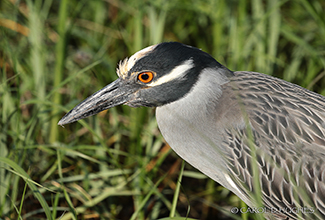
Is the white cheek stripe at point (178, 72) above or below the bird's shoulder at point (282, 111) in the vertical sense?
above

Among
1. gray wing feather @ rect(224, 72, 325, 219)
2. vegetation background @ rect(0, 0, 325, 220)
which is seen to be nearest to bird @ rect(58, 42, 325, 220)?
gray wing feather @ rect(224, 72, 325, 219)

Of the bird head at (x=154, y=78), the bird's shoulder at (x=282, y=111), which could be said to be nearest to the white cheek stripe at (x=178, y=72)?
the bird head at (x=154, y=78)

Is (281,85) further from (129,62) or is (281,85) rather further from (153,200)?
(153,200)

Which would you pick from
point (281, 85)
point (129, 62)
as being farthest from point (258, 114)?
point (129, 62)

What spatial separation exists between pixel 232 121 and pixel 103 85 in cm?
170

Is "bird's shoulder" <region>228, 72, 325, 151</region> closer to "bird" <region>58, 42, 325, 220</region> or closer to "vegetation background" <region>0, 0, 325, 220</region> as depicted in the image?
"bird" <region>58, 42, 325, 220</region>

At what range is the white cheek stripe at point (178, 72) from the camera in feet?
9.11

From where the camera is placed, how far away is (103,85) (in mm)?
3951

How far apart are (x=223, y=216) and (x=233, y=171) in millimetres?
1153

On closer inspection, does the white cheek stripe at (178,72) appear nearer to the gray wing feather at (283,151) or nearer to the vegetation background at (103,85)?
the gray wing feather at (283,151)

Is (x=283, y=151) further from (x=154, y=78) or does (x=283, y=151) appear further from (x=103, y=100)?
(x=103, y=100)

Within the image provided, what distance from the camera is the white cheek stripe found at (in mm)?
2777

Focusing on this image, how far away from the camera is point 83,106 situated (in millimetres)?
2955

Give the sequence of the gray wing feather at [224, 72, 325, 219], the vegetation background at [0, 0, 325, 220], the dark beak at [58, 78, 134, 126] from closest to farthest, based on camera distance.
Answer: the gray wing feather at [224, 72, 325, 219] < the dark beak at [58, 78, 134, 126] < the vegetation background at [0, 0, 325, 220]
